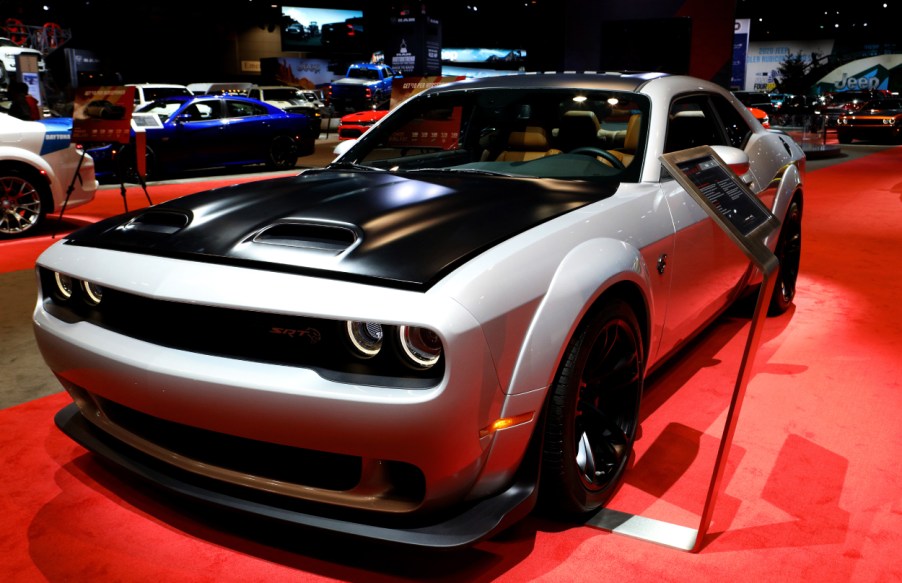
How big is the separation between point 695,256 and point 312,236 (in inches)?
58.9

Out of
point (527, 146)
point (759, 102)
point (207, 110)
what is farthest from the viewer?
point (759, 102)

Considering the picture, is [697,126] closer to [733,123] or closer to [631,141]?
[733,123]

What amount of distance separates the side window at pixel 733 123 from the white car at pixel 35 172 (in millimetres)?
5517

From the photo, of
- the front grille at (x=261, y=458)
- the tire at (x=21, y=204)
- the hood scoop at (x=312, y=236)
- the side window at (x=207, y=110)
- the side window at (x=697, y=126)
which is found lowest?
the front grille at (x=261, y=458)

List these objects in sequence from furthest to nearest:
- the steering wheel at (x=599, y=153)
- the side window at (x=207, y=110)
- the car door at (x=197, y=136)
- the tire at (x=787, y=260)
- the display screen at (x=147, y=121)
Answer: the side window at (x=207, y=110) → the car door at (x=197, y=136) → the display screen at (x=147, y=121) → the tire at (x=787, y=260) → the steering wheel at (x=599, y=153)

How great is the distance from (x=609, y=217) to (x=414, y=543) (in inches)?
45.0

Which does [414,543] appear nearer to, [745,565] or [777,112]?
[745,565]

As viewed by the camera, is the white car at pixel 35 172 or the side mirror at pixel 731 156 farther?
the white car at pixel 35 172

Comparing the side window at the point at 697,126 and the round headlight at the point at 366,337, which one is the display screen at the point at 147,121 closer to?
the side window at the point at 697,126

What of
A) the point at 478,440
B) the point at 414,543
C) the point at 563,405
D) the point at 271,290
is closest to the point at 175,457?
the point at 271,290

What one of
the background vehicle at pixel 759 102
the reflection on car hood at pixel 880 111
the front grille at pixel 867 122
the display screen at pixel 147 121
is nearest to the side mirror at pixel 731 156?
the display screen at pixel 147 121

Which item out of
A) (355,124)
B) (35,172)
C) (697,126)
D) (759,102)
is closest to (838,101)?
(759,102)

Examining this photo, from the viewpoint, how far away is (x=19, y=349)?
151 inches

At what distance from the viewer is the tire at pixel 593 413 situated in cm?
193
